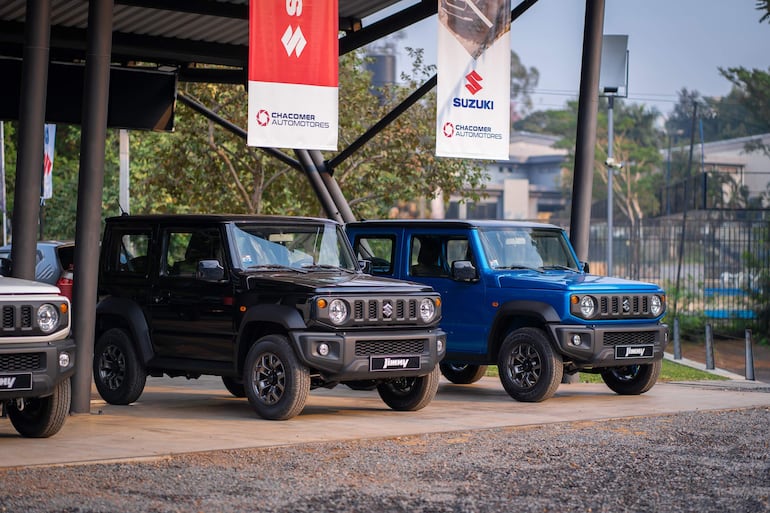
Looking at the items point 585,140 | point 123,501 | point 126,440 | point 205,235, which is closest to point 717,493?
point 123,501

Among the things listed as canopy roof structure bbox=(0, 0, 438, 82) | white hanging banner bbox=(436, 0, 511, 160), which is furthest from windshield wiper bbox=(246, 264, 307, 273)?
canopy roof structure bbox=(0, 0, 438, 82)

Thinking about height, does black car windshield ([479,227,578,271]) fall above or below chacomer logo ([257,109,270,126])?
below

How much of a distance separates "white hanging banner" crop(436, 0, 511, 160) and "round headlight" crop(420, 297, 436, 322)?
7.75 feet

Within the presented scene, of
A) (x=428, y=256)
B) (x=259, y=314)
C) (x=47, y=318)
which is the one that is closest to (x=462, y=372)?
(x=428, y=256)

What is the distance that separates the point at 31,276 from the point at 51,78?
7479 mm

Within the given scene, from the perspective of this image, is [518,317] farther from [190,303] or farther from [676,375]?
[676,375]

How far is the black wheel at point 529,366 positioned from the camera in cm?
1468

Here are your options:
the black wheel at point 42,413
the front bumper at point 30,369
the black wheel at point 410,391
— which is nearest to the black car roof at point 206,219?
the black wheel at point 410,391

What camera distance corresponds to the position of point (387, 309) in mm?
13008

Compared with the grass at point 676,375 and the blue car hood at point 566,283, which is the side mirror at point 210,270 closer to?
the blue car hood at point 566,283

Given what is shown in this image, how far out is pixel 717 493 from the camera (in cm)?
920

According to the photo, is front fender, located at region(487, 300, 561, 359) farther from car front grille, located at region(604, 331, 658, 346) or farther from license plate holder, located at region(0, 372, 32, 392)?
license plate holder, located at region(0, 372, 32, 392)

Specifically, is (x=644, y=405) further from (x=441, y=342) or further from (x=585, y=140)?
(x=585, y=140)

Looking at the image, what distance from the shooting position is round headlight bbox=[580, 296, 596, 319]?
1471 centimetres
